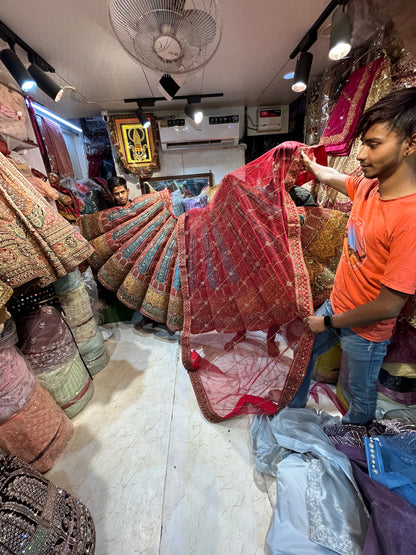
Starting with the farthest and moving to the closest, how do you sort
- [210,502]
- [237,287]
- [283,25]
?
[283,25], [237,287], [210,502]

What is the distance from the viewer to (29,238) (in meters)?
1.11

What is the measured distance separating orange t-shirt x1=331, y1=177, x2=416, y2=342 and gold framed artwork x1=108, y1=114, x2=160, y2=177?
3.26 metres

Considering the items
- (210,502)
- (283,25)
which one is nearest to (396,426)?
(210,502)

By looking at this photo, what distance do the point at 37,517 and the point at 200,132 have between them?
13.2 feet

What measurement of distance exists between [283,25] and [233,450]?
9.85 ft

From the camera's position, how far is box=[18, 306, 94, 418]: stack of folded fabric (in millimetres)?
1223

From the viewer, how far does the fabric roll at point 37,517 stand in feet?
2.22

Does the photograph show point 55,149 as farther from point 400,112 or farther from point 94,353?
point 400,112

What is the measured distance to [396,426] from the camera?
40.6 inches

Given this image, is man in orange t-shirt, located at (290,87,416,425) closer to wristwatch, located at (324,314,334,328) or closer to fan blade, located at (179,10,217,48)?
wristwatch, located at (324,314,334,328)

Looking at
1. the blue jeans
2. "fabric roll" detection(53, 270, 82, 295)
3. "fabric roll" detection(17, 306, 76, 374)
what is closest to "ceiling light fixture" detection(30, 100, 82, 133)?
"fabric roll" detection(53, 270, 82, 295)

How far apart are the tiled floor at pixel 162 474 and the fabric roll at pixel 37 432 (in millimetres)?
81

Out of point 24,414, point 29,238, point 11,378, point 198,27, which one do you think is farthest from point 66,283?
point 198,27

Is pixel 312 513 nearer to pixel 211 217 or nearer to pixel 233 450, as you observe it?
pixel 233 450
